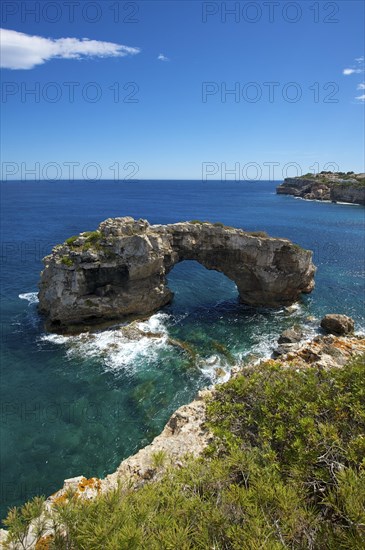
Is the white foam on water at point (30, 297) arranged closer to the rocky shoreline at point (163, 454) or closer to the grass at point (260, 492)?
the rocky shoreline at point (163, 454)

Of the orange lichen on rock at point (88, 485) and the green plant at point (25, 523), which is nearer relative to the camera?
the green plant at point (25, 523)

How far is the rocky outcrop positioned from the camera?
34.4 metres

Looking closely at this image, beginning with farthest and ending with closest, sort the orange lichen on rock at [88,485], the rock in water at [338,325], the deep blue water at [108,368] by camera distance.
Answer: the rock in water at [338,325], the deep blue water at [108,368], the orange lichen on rock at [88,485]

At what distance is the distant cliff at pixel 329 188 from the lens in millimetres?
136500

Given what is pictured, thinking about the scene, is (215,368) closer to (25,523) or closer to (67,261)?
(67,261)

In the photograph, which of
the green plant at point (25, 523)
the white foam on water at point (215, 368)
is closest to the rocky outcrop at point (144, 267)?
the white foam on water at point (215, 368)

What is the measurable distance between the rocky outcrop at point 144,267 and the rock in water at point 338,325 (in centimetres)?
727

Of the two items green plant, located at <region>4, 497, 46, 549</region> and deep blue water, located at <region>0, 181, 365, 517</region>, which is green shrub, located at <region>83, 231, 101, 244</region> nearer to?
deep blue water, located at <region>0, 181, 365, 517</region>

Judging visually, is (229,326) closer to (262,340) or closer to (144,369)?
(262,340)

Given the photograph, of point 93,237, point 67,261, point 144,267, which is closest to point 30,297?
point 67,261

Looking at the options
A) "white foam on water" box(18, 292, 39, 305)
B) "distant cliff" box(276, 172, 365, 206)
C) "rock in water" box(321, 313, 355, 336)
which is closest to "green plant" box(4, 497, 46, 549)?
"rock in water" box(321, 313, 355, 336)

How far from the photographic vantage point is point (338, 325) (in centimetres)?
3281

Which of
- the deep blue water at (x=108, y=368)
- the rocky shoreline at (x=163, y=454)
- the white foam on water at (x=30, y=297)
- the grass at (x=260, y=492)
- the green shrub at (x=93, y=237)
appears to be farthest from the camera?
the white foam on water at (x=30, y=297)

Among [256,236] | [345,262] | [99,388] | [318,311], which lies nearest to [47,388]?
[99,388]
